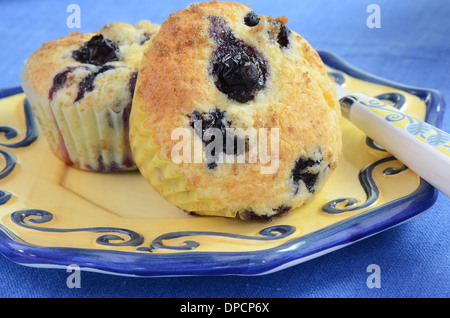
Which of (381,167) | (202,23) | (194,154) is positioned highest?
(202,23)

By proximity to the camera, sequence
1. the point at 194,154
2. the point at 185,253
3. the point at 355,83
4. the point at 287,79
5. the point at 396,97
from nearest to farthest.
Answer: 1. the point at 185,253
2. the point at 194,154
3. the point at 287,79
4. the point at 396,97
5. the point at 355,83

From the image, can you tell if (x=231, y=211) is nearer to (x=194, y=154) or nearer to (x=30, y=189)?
(x=194, y=154)

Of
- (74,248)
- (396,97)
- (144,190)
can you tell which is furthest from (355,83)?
(74,248)

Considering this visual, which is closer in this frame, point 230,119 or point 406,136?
point 230,119

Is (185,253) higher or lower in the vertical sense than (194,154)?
lower

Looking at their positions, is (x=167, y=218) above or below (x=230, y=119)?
below

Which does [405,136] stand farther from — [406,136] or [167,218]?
[167,218]

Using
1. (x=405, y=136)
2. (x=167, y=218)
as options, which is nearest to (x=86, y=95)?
(x=167, y=218)
